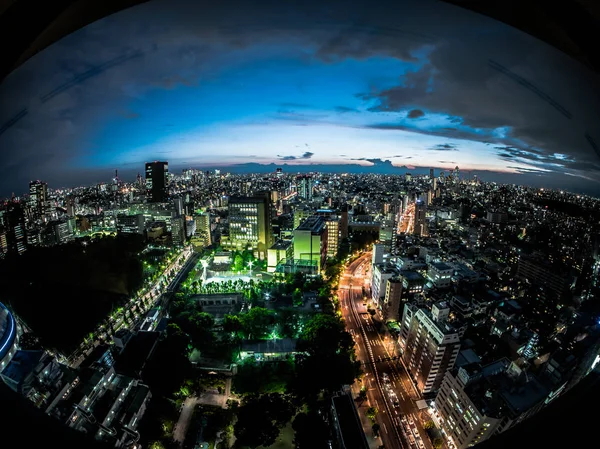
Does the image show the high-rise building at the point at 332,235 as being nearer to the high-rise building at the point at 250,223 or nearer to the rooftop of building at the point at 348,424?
the high-rise building at the point at 250,223

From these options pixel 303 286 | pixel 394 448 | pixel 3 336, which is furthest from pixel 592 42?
pixel 303 286

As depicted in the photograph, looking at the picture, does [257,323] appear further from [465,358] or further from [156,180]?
[156,180]

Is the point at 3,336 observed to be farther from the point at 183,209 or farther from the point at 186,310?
the point at 183,209

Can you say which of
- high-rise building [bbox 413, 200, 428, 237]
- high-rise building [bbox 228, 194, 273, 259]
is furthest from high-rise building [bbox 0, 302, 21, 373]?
high-rise building [bbox 413, 200, 428, 237]

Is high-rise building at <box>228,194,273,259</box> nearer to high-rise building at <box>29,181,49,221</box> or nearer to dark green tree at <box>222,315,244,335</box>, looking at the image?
dark green tree at <box>222,315,244,335</box>

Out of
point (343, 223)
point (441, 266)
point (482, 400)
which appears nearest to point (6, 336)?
point (482, 400)

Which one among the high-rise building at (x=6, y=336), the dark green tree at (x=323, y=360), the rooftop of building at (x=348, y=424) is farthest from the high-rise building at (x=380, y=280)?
the high-rise building at (x=6, y=336)
